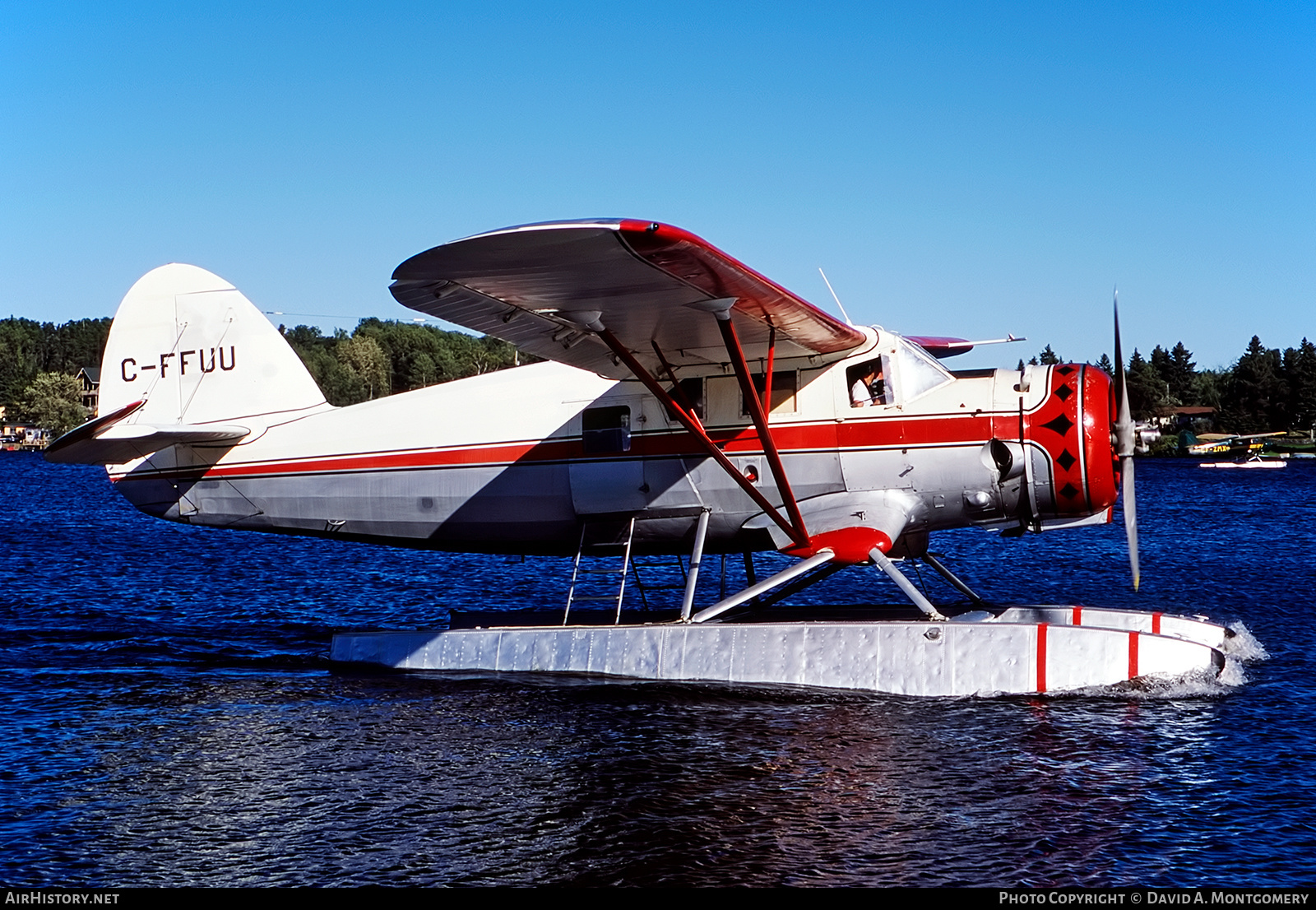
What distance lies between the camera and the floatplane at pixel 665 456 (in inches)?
397

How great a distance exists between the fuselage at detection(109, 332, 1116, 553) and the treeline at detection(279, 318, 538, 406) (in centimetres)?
9357

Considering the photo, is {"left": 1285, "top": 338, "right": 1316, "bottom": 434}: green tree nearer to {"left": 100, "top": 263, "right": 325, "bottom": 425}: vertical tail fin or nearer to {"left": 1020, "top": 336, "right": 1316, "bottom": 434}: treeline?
{"left": 1020, "top": 336, "right": 1316, "bottom": 434}: treeline

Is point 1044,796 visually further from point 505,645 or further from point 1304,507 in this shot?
point 1304,507

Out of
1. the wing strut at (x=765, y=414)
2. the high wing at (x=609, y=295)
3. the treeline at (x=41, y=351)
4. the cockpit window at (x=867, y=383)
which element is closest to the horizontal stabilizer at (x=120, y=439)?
the high wing at (x=609, y=295)

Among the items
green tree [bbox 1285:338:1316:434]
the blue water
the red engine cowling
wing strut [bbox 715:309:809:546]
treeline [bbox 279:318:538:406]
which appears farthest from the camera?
treeline [bbox 279:318:538:406]

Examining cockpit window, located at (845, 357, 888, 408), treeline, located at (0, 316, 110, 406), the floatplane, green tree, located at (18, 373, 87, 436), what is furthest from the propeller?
treeline, located at (0, 316, 110, 406)

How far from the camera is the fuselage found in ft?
36.1

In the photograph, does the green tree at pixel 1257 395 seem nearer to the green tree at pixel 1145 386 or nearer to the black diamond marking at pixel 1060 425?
the green tree at pixel 1145 386

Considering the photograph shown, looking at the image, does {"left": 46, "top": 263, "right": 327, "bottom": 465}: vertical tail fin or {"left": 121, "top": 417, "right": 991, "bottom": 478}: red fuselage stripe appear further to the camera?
{"left": 46, "top": 263, "right": 327, "bottom": 465}: vertical tail fin

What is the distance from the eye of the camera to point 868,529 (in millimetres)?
11039

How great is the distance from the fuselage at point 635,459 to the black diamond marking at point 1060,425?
2 centimetres

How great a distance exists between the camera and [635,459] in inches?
478

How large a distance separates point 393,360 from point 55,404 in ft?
107
